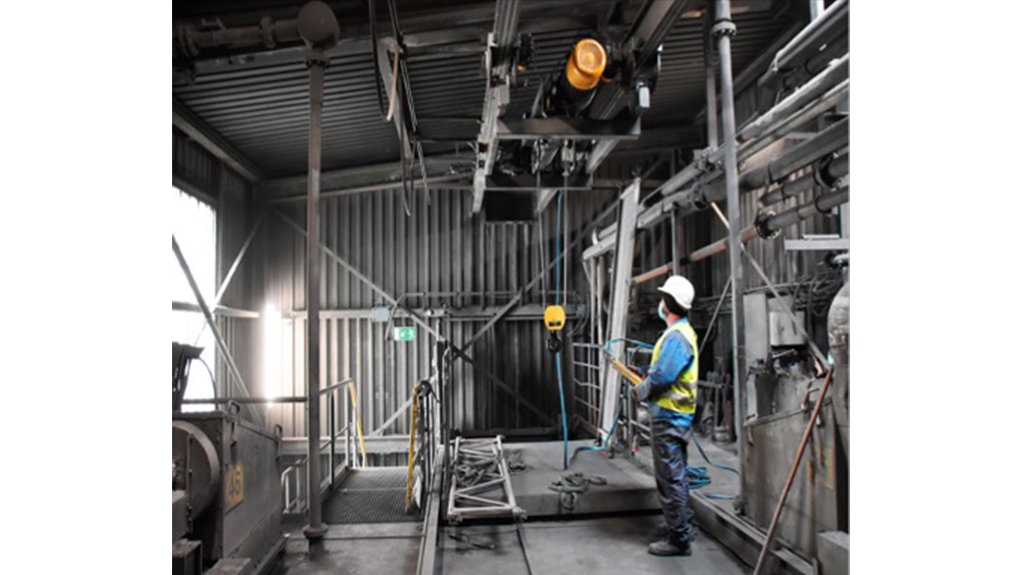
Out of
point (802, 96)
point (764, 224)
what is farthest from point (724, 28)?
point (764, 224)

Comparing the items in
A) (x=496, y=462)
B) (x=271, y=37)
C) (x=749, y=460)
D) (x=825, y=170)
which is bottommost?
(x=496, y=462)

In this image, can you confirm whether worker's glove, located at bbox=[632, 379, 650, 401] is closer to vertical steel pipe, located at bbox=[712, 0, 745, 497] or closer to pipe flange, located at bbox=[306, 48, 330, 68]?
vertical steel pipe, located at bbox=[712, 0, 745, 497]

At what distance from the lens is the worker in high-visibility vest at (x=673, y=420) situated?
15.8 feet

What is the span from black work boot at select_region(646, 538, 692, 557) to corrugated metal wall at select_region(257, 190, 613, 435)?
7811 mm

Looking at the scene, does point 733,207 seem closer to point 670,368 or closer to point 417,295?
point 670,368

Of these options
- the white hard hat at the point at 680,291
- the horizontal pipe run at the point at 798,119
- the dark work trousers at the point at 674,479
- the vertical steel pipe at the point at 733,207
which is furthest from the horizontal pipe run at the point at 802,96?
the dark work trousers at the point at 674,479

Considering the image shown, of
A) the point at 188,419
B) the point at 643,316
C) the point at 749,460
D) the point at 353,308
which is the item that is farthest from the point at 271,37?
the point at 643,316

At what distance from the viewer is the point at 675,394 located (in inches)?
191

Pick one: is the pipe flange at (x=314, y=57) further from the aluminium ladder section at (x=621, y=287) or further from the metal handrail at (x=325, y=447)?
the aluminium ladder section at (x=621, y=287)

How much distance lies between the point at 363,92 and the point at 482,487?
6130 millimetres

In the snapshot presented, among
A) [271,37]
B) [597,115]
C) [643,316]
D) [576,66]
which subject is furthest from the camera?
[643,316]

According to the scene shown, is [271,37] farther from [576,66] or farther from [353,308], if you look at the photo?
[353,308]

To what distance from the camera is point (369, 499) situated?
6.38 metres

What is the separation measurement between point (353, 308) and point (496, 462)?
22.3 ft
